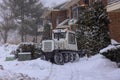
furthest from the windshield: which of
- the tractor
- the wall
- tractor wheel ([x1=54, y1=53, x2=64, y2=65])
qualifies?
the wall

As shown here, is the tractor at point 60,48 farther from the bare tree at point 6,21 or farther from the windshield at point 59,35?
the bare tree at point 6,21

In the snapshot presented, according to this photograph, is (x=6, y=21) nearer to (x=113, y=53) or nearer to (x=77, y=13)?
(x=77, y=13)

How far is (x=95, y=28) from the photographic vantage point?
32.4m

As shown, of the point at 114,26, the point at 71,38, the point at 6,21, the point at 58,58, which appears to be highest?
the point at 6,21

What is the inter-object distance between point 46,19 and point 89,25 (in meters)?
30.2

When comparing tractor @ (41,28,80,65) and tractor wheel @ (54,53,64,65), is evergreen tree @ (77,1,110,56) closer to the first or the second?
tractor @ (41,28,80,65)

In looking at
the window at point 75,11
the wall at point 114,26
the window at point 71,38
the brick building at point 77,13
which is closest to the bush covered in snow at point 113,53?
the brick building at point 77,13

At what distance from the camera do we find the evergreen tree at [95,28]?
31797 mm

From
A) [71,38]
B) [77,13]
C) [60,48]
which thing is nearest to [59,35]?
[71,38]

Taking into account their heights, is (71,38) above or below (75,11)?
below

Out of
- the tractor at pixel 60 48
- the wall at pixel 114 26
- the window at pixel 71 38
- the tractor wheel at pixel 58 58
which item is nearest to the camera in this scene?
the tractor wheel at pixel 58 58

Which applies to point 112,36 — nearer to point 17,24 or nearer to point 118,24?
point 118,24

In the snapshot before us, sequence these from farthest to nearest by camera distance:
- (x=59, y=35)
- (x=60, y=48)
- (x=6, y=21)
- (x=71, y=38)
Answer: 1. (x=6, y=21)
2. (x=71, y=38)
3. (x=59, y=35)
4. (x=60, y=48)

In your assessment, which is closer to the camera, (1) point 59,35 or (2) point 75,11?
(1) point 59,35
